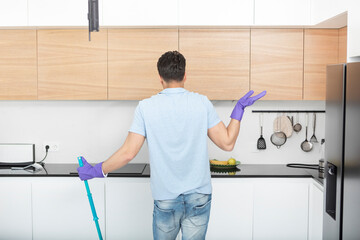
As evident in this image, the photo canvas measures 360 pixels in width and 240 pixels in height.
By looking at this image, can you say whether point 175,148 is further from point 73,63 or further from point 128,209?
point 73,63

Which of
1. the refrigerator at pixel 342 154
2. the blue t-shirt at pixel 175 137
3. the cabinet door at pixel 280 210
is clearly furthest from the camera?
the cabinet door at pixel 280 210

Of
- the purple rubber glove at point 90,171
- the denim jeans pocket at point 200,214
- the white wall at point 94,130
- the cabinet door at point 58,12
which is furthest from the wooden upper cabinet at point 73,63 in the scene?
the denim jeans pocket at point 200,214

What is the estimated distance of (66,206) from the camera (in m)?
3.42

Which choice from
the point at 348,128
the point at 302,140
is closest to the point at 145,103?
the point at 348,128

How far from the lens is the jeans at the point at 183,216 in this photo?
237cm

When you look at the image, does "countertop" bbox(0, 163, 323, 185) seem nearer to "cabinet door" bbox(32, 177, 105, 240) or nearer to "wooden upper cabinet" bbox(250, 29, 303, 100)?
"cabinet door" bbox(32, 177, 105, 240)

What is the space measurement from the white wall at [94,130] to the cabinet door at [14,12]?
2.57 ft

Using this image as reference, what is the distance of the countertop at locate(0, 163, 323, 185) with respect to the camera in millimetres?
3373

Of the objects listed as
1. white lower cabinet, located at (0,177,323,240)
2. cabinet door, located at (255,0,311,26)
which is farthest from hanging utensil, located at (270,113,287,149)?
cabinet door, located at (255,0,311,26)

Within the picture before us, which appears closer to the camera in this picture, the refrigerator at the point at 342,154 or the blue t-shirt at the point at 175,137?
the refrigerator at the point at 342,154

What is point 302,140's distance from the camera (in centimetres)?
391

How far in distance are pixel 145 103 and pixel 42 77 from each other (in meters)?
1.54

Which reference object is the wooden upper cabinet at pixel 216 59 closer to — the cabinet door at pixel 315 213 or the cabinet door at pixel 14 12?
the cabinet door at pixel 315 213

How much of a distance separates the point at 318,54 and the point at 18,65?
2.42 m
